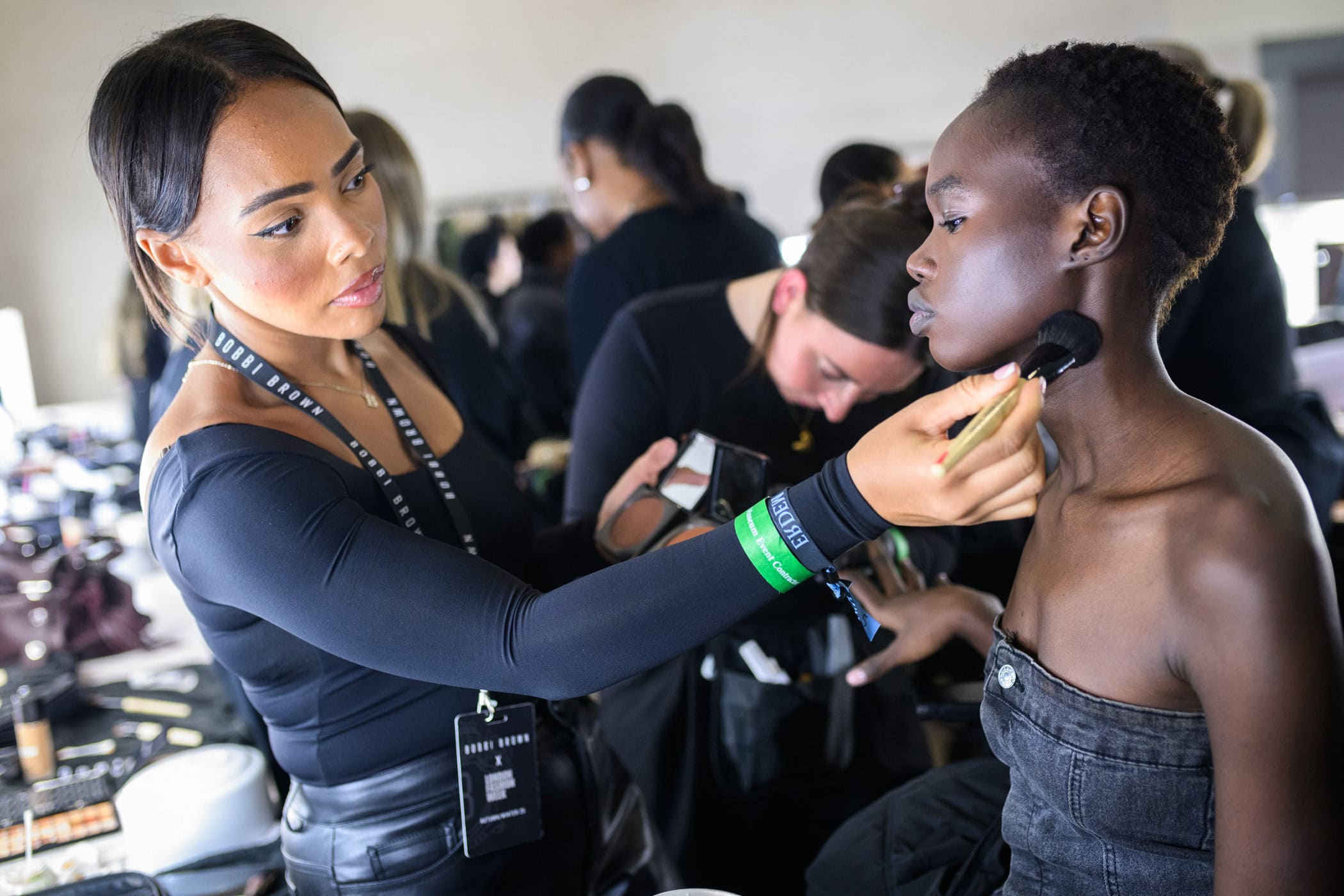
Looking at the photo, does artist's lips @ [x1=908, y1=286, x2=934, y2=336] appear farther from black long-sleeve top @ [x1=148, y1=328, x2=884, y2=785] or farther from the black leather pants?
the black leather pants

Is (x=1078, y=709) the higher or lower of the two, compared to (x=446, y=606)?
lower

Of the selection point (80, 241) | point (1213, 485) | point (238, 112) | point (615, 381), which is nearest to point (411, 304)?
point (615, 381)

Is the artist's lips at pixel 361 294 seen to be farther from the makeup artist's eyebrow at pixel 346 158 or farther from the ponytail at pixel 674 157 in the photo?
the ponytail at pixel 674 157

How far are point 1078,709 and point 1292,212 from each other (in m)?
3.94

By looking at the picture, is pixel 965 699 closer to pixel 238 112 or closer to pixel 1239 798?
pixel 1239 798

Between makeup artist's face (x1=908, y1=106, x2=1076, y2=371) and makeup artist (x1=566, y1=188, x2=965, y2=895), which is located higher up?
makeup artist's face (x1=908, y1=106, x2=1076, y2=371)

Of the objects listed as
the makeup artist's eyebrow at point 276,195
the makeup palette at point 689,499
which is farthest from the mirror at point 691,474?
the makeup artist's eyebrow at point 276,195

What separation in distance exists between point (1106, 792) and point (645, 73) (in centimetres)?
511

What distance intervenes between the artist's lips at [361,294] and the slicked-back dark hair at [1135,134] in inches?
22.2

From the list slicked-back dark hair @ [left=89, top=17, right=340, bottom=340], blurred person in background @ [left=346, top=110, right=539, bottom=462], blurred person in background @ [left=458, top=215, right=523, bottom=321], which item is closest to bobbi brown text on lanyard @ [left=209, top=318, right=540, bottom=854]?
slicked-back dark hair @ [left=89, top=17, right=340, bottom=340]

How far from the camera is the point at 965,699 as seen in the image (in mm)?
1146

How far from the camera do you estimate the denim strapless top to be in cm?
76

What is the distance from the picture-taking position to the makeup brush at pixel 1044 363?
2.11 feet

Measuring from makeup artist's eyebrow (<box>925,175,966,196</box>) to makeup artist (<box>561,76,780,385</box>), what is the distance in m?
1.19
